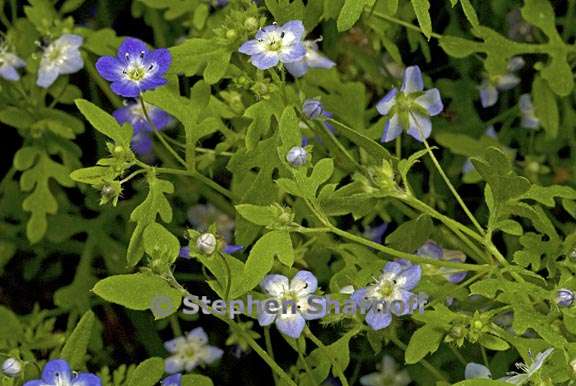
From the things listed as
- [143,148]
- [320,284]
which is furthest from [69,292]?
[320,284]

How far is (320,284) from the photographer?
251 cm

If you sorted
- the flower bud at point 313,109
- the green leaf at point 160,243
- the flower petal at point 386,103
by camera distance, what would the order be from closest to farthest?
the green leaf at point 160,243
the flower bud at point 313,109
the flower petal at point 386,103

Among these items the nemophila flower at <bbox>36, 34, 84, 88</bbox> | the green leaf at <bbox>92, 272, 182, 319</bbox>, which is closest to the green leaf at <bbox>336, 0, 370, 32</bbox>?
the green leaf at <bbox>92, 272, 182, 319</bbox>

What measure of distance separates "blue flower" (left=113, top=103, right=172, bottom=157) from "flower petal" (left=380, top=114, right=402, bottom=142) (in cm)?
52

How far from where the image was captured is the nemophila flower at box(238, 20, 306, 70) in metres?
1.99

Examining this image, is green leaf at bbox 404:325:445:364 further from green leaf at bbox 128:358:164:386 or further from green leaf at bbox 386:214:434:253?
green leaf at bbox 128:358:164:386

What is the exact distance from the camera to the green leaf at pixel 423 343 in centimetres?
188

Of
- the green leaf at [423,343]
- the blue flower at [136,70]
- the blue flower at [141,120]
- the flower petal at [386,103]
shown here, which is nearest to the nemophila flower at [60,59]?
the blue flower at [141,120]

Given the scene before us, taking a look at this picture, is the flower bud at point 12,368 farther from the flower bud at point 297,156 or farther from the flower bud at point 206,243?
the flower bud at point 297,156

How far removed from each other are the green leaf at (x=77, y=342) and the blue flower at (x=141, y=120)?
656 mm

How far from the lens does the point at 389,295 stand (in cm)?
198

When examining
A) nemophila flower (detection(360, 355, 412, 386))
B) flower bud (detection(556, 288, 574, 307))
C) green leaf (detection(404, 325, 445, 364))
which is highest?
flower bud (detection(556, 288, 574, 307))

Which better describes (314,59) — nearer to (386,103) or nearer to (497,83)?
(386,103)

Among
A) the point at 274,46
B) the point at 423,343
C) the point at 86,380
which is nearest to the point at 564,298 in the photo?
the point at 423,343
